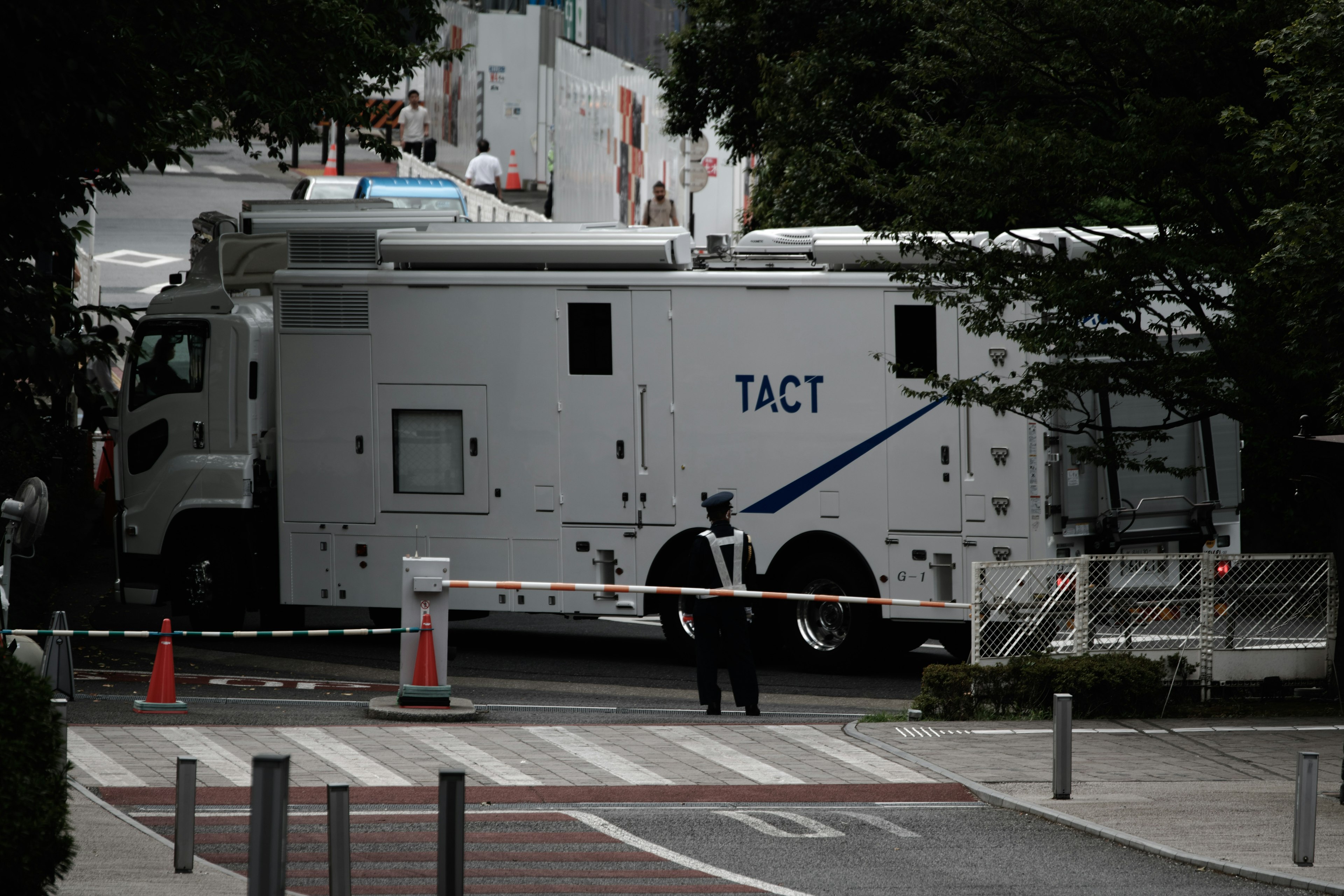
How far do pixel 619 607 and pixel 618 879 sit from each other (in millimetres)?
7506

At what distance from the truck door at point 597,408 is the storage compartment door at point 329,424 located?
1.83 m

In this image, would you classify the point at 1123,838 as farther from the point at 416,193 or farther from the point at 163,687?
the point at 416,193

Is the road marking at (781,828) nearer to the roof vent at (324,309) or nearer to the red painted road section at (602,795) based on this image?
the red painted road section at (602,795)

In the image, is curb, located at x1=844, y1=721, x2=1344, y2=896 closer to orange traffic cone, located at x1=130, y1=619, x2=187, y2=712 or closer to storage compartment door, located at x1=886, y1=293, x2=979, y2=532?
storage compartment door, located at x1=886, y1=293, x2=979, y2=532

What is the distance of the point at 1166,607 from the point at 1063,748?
373cm

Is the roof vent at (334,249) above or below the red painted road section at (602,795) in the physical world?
above

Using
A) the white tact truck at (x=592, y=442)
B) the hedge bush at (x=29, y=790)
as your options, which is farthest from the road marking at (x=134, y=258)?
the hedge bush at (x=29, y=790)

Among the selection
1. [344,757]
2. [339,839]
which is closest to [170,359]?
[344,757]

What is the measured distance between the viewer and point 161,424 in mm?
17859

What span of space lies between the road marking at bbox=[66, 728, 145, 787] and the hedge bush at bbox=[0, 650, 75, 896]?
3.41 meters

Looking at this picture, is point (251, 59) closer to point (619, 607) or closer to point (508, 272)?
point (508, 272)

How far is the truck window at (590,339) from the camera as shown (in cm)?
1642

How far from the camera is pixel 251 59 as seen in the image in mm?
19094

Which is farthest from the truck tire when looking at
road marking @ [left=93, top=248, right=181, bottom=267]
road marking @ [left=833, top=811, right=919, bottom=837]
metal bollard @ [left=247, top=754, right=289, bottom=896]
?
road marking @ [left=93, top=248, right=181, bottom=267]
